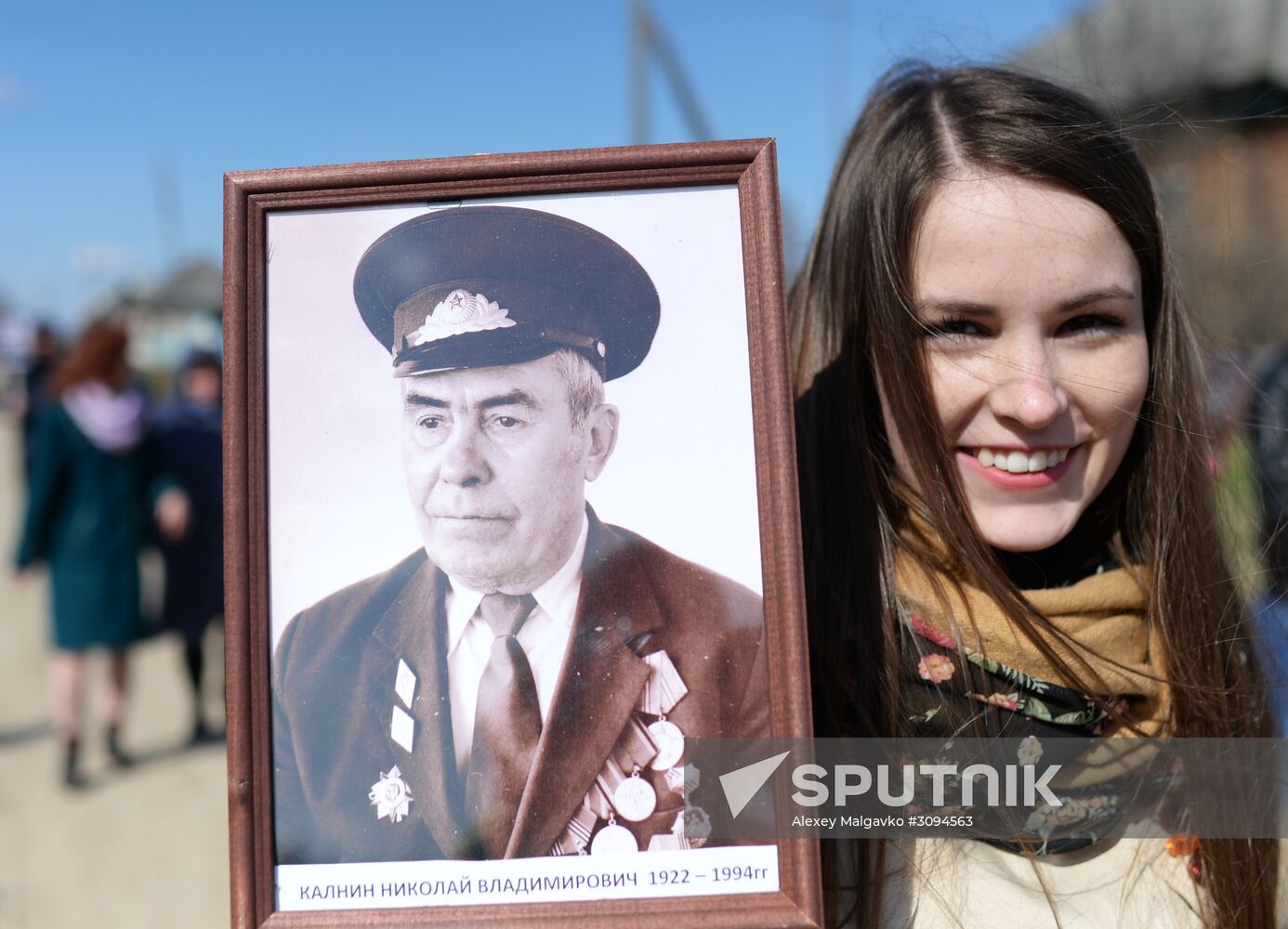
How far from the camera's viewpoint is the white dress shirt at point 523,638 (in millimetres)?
1117

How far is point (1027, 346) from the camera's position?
54.0 inches

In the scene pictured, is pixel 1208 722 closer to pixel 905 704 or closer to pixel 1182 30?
pixel 905 704

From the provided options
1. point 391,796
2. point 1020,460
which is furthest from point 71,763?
point 1020,460

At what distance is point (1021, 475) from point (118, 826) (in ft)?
14.7

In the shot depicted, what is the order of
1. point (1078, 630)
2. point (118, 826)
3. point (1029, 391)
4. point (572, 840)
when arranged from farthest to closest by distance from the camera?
point (118, 826)
point (1078, 630)
point (1029, 391)
point (572, 840)

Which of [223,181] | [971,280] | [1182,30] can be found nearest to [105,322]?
[223,181]

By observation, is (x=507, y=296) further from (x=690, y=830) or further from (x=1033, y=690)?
(x=1033, y=690)

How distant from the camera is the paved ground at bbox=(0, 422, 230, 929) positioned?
12.9 feet

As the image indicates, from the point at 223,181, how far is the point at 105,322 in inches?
190

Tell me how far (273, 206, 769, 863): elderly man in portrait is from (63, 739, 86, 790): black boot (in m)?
4.55

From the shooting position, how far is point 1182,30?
23.0 ft

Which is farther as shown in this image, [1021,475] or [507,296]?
[1021,475]

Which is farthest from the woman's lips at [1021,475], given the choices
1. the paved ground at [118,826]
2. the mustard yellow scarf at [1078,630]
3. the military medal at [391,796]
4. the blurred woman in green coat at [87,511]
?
the blurred woman in green coat at [87,511]

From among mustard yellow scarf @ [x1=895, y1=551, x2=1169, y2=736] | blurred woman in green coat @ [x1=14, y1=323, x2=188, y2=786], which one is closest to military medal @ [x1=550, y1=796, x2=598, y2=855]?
mustard yellow scarf @ [x1=895, y1=551, x2=1169, y2=736]
